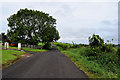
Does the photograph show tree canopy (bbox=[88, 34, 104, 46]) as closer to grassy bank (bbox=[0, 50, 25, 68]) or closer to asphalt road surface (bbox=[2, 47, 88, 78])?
asphalt road surface (bbox=[2, 47, 88, 78])

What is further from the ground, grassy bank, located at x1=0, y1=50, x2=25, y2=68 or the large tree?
the large tree

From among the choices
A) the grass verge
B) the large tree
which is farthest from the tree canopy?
the large tree

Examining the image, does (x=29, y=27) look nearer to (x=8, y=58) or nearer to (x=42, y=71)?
(x=8, y=58)

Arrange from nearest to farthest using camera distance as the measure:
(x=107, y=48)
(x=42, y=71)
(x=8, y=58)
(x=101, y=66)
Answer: (x=42, y=71) < (x=101, y=66) < (x=8, y=58) < (x=107, y=48)

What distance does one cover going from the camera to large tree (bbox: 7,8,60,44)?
121 feet

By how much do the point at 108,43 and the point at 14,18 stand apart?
109 ft

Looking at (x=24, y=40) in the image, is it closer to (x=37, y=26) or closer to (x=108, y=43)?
(x=37, y=26)

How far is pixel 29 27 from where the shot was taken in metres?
37.3

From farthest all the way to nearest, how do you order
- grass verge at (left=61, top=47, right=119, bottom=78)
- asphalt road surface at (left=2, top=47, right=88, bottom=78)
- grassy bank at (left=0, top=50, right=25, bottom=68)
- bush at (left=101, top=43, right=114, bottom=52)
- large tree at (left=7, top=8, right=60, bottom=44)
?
large tree at (left=7, top=8, right=60, bottom=44) < bush at (left=101, top=43, right=114, bottom=52) < grassy bank at (left=0, top=50, right=25, bottom=68) < grass verge at (left=61, top=47, right=119, bottom=78) < asphalt road surface at (left=2, top=47, right=88, bottom=78)

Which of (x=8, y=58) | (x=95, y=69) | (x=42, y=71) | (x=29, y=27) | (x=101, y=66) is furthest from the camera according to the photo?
(x=29, y=27)

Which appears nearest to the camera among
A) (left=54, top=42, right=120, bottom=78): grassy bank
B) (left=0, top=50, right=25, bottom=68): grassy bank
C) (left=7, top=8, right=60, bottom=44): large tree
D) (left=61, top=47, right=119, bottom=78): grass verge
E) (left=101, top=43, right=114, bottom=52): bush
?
(left=61, top=47, right=119, bottom=78): grass verge

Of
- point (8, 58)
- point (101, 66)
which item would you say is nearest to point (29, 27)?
point (8, 58)

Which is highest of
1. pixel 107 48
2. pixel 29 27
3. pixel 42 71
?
pixel 29 27

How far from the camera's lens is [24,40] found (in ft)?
124
